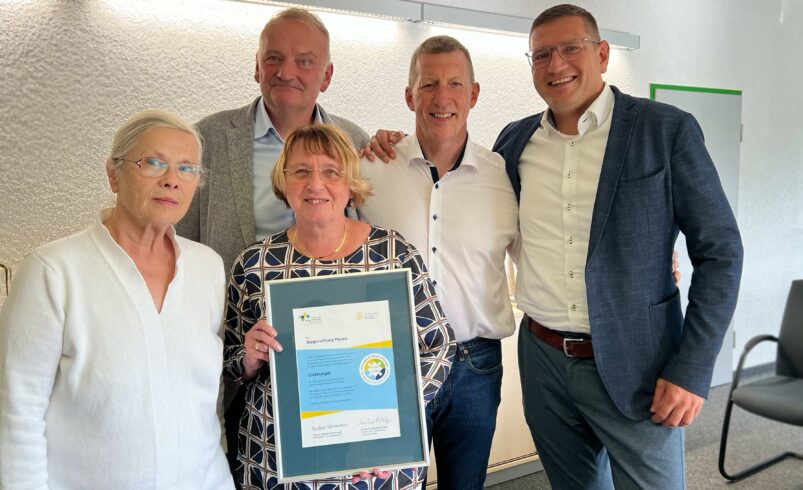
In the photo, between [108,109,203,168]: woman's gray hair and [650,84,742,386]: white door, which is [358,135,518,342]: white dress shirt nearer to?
[108,109,203,168]: woman's gray hair

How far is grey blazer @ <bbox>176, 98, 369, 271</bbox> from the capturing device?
2.12 m

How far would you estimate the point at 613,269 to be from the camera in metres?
2.00

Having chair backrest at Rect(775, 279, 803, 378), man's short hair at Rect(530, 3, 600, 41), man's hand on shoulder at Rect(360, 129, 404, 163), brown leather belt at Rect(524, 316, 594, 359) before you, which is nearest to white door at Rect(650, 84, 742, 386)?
chair backrest at Rect(775, 279, 803, 378)

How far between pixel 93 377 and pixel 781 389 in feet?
12.5

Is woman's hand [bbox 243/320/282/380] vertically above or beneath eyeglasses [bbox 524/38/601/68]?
beneath

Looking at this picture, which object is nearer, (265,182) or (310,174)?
(310,174)

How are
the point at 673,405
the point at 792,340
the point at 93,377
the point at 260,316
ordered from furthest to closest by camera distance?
the point at 792,340 < the point at 673,405 < the point at 260,316 < the point at 93,377

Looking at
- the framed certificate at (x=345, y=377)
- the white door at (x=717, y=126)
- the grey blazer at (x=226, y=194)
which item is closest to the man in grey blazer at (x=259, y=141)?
the grey blazer at (x=226, y=194)

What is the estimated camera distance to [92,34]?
3.13 meters

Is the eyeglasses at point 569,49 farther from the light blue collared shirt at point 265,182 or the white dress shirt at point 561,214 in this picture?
the light blue collared shirt at point 265,182

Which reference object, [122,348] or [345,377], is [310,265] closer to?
[345,377]

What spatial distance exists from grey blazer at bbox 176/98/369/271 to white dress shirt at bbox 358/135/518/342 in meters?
0.41

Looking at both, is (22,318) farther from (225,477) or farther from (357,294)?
(357,294)

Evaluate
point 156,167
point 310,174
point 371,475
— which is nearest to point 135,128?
point 156,167
